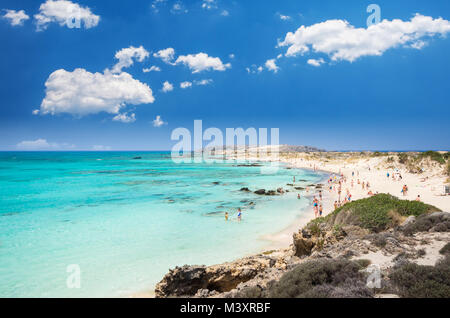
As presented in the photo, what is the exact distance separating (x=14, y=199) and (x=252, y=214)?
29076 millimetres

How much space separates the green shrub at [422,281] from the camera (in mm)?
4273

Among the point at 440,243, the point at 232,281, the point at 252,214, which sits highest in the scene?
the point at 440,243

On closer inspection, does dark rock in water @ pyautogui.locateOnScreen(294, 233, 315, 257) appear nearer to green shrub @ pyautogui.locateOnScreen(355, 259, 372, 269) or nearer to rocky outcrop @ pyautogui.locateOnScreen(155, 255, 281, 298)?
rocky outcrop @ pyautogui.locateOnScreen(155, 255, 281, 298)

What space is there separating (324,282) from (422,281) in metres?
1.78

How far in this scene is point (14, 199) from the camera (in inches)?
1150

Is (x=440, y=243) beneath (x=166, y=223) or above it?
above

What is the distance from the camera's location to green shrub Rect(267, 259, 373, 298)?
14.7 ft

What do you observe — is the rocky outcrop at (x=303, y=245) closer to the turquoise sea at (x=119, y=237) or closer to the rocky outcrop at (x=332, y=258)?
the rocky outcrop at (x=332, y=258)

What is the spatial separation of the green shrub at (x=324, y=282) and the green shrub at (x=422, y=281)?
2.07 feet

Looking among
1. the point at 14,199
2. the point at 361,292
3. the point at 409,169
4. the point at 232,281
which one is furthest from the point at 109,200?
the point at 409,169

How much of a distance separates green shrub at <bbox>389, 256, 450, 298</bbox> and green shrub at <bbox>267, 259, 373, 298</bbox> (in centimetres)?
63

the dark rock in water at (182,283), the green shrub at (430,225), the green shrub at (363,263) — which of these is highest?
the green shrub at (430,225)

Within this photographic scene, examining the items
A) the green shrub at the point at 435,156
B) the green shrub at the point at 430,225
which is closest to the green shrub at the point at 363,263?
the green shrub at the point at 430,225
